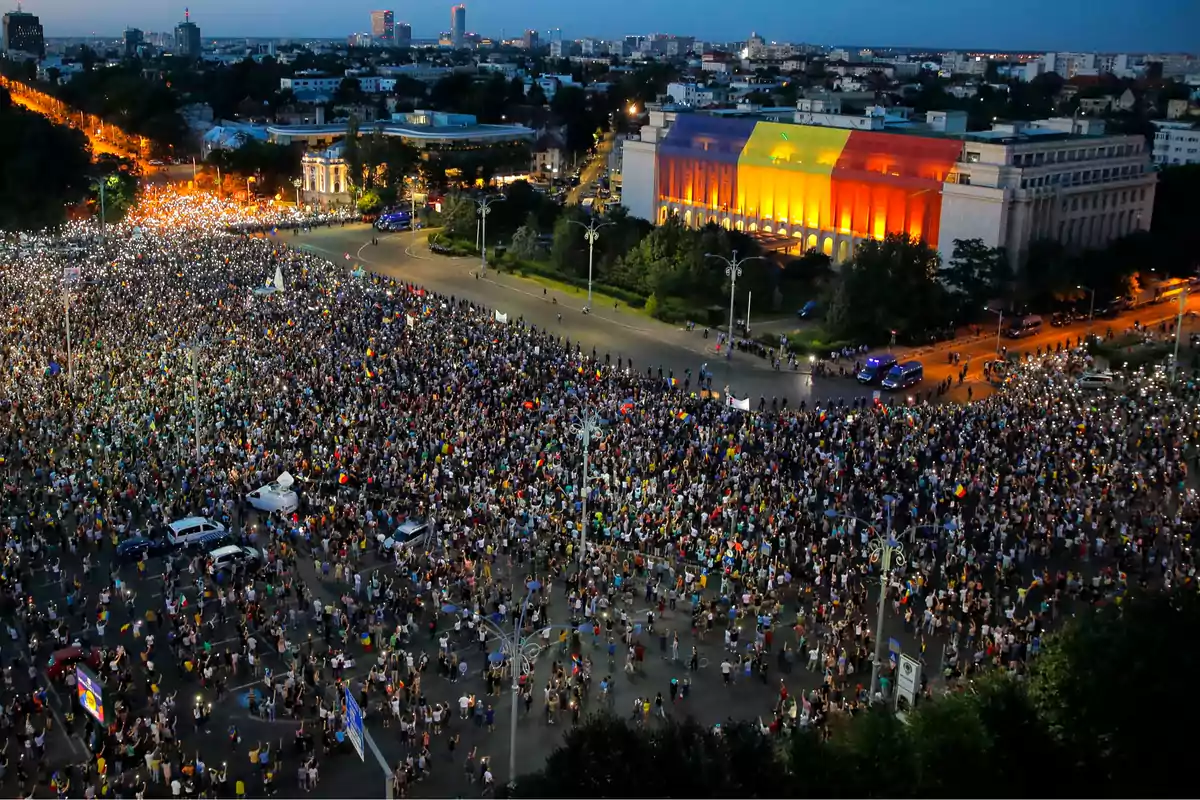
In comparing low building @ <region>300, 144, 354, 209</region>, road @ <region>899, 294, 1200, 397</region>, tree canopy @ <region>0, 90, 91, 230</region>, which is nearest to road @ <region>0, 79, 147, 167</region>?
tree canopy @ <region>0, 90, 91, 230</region>

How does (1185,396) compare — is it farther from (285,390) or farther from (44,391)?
(44,391)

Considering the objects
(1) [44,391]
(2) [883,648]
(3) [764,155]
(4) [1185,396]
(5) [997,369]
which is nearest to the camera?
(2) [883,648]

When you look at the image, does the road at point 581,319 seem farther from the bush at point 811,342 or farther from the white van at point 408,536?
the white van at point 408,536

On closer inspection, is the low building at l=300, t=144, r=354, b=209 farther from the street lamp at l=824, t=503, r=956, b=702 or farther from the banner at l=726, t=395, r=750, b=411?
the street lamp at l=824, t=503, r=956, b=702

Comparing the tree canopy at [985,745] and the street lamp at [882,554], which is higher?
the tree canopy at [985,745]

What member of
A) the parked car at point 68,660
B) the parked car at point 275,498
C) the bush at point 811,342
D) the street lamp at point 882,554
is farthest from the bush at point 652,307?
the parked car at point 68,660

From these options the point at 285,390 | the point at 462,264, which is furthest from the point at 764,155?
the point at 285,390

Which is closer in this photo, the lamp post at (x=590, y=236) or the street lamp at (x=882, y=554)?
the street lamp at (x=882, y=554)

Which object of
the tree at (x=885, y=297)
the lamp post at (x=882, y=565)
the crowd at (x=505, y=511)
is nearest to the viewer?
the lamp post at (x=882, y=565)

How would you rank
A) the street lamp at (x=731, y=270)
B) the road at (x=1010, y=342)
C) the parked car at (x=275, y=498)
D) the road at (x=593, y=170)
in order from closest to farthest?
1. the parked car at (x=275, y=498)
2. the road at (x=1010, y=342)
3. the street lamp at (x=731, y=270)
4. the road at (x=593, y=170)
